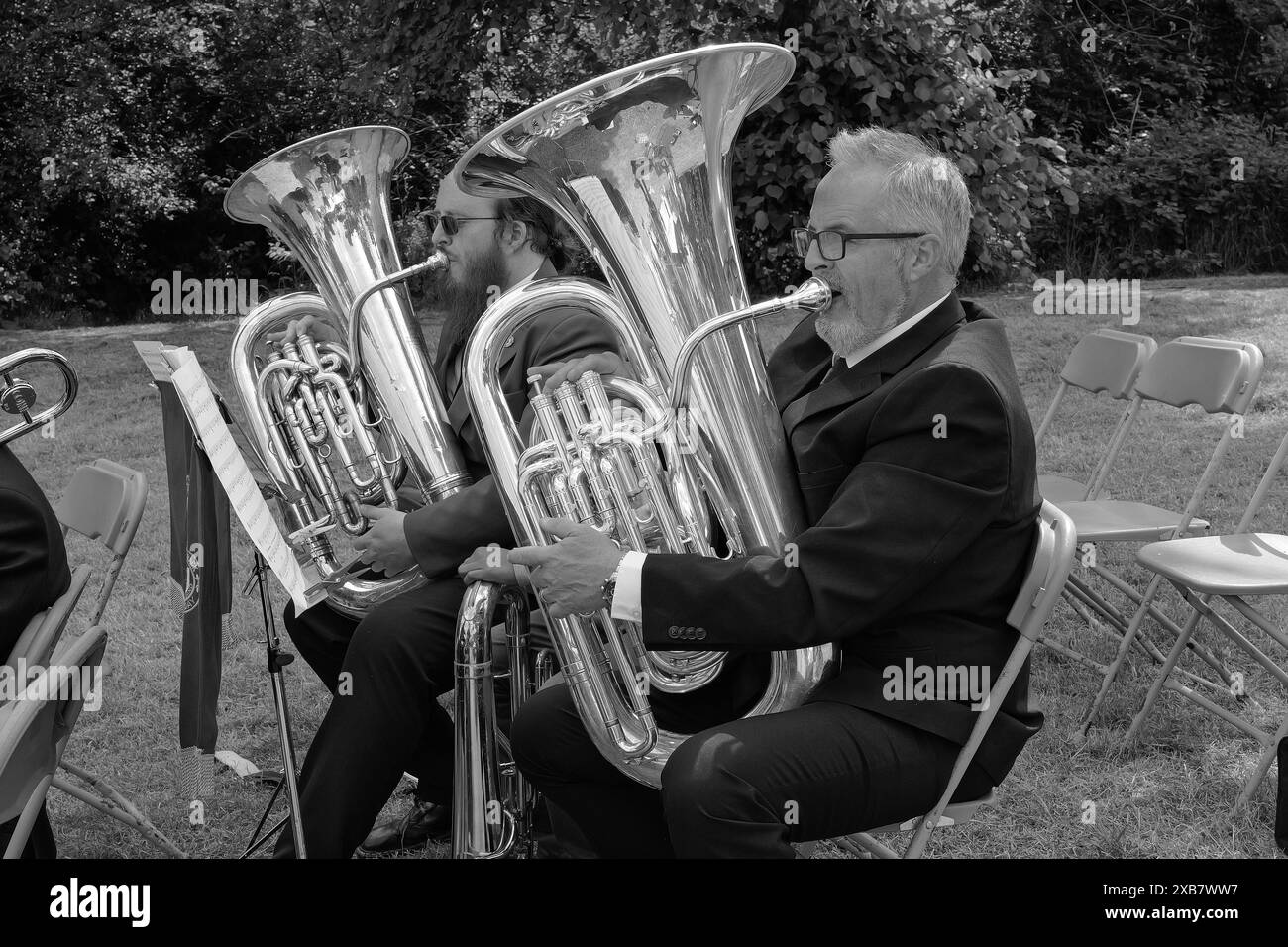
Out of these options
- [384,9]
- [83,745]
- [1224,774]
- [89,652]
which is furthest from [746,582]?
[384,9]

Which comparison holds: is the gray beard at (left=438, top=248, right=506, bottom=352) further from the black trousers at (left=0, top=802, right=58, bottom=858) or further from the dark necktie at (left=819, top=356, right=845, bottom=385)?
the black trousers at (left=0, top=802, right=58, bottom=858)

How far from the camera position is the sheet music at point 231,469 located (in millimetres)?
2082

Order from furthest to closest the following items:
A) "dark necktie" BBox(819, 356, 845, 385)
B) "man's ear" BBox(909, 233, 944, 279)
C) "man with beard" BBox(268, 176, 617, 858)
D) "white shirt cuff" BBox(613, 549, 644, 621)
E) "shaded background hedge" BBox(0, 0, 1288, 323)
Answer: "shaded background hedge" BBox(0, 0, 1288, 323) < "man with beard" BBox(268, 176, 617, 858) < "dark necktie" BBox(819, 356, 845, 385) < "man's ear" BBox(909, 233, 944, 279) < "white shirt cuff" BBox(613, 549, 644, 621)

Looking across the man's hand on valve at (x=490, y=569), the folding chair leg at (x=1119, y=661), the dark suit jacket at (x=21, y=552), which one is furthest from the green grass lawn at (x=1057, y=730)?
the dark suit jacket at (x=21, y=552)

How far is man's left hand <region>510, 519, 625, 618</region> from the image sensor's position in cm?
207

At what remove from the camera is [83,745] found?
3.58 m

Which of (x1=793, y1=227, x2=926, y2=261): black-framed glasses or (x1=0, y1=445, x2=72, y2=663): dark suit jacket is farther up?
(x1=793, y1=227, x2=926, y2=261): black-framed glasses

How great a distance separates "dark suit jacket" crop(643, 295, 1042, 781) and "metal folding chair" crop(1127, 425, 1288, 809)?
1.01 m

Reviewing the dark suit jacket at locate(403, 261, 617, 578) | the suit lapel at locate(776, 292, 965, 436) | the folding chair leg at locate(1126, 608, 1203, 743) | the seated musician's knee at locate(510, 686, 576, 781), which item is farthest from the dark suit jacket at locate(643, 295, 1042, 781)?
the folding chair leg at locate(1126, 608, 1203, 743)

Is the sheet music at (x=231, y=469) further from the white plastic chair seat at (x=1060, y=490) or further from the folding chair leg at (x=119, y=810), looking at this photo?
the white plastic chair seat at (x=1060, y=490)

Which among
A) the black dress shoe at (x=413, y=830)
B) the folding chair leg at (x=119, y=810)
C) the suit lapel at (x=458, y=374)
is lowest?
the black dress shoe at (x=413, y=830)

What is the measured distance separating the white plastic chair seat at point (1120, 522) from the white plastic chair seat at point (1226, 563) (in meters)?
0.20
